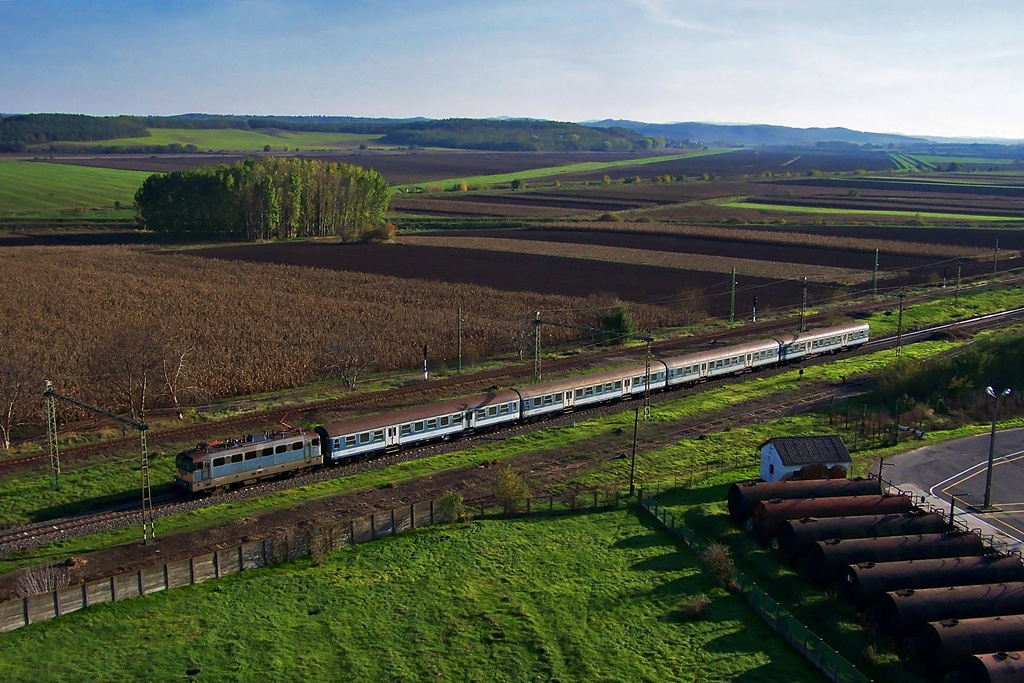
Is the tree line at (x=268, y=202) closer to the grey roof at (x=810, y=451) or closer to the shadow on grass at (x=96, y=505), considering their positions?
the shadow on grass at (x=96, y=505)

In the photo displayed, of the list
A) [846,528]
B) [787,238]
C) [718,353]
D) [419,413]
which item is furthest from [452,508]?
[787,238]

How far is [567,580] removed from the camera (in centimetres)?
3103

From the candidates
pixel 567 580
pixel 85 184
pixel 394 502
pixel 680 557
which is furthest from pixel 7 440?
pixel 85 184

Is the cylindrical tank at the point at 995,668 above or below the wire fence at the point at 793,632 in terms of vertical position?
above

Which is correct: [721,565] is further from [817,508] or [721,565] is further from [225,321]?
[225,321]

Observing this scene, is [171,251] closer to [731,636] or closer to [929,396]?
[929,396]

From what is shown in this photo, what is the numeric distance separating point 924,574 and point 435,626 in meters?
15.7

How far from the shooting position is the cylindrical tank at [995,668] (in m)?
23.5

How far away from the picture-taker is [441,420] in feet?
149

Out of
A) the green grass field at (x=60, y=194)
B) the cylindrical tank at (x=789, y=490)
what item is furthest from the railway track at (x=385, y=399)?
the green grass field at (x=60, y=194)

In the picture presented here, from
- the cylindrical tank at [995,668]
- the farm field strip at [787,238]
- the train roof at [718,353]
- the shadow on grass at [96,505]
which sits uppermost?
the farm field strip at [787,238]

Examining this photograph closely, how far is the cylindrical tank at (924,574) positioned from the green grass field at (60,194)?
146930 millimetres

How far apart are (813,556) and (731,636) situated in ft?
17.5

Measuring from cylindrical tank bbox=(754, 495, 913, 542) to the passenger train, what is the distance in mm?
16886
